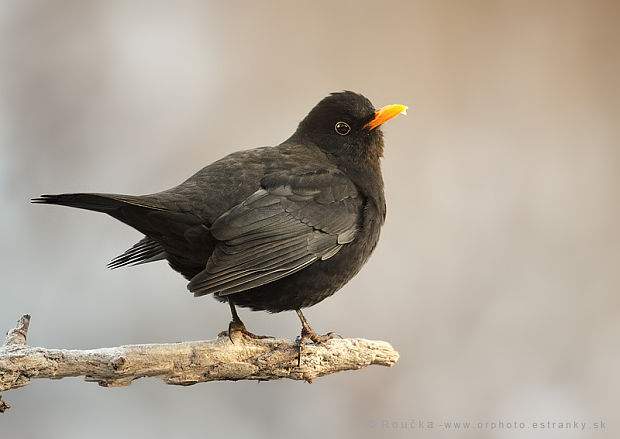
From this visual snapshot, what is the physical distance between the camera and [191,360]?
2.65 m

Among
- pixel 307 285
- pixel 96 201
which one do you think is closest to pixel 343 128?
pixel 307 285

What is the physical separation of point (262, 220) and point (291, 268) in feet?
0.73

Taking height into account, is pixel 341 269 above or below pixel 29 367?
above

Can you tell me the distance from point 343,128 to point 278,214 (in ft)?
2.18

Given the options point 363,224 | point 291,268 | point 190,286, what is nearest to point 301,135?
point 363,224

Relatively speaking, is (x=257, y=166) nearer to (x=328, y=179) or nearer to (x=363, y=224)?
(x=328, y=179)

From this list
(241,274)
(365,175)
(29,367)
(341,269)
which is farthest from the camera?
(365,175)

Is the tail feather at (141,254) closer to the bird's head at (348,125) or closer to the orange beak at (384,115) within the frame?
the bird's head at (348,125)

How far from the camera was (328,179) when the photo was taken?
10.0 ft

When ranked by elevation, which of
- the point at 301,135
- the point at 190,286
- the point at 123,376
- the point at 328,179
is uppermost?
the point at 301,135

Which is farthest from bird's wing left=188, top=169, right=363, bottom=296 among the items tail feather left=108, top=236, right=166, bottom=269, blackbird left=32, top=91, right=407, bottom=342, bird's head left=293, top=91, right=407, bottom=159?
tail feather left=108, top=236, right=166, bottom=269

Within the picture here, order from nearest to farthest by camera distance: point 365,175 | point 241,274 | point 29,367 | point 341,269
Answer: point 29,367, point 241,274, point 341,269, point 365,175

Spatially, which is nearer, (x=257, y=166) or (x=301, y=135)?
(x=257, y=166)

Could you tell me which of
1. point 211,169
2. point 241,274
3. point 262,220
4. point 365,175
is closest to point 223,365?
point 241,274
